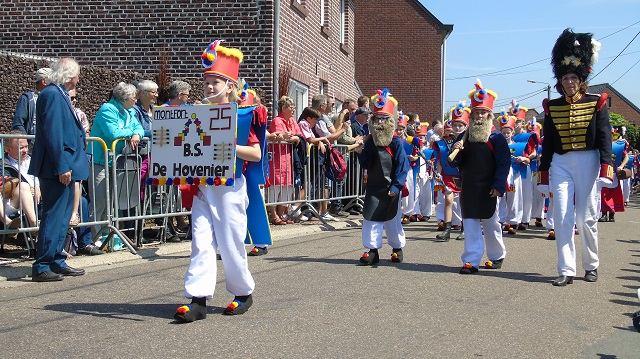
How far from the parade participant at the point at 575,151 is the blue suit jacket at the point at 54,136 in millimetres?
4831

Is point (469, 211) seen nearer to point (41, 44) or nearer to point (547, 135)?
point (547, 135)

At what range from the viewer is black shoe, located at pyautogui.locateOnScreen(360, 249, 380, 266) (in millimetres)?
9852

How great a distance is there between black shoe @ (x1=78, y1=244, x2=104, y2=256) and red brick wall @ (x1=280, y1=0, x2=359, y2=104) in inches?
318

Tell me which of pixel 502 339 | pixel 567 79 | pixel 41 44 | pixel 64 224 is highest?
pixel 41 44

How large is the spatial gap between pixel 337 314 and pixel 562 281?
9.58 ft

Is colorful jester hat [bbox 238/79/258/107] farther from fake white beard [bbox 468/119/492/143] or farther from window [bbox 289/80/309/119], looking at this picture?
window [bbox 289/80/309/119]

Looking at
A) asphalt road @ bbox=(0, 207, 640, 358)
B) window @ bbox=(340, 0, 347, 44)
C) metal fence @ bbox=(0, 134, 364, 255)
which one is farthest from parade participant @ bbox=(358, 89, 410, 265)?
window @ bbox=(340, 0, 347, 44)

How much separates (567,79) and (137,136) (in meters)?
4.91

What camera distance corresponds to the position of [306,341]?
600 cm

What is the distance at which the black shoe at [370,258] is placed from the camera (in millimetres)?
9852

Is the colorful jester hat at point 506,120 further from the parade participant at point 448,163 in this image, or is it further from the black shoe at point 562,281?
the black shoe at point 562,281

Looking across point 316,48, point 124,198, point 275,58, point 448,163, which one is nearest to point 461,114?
point 448,163

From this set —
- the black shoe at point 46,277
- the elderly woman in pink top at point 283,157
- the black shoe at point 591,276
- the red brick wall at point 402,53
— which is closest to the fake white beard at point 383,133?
the black shoe at point 591,276

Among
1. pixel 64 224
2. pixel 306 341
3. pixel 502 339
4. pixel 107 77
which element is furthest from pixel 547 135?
pixel 107 77
